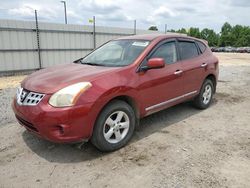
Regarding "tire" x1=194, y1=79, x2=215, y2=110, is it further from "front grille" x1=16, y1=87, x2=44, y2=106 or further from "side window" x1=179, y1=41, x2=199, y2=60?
"front grille" x1=16, y1=87, x2=44, y2=106

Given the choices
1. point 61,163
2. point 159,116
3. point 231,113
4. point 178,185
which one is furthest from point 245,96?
point 61,163

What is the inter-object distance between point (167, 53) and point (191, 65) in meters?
0.72

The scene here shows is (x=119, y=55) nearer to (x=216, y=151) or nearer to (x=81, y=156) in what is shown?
(x=81, y=156)

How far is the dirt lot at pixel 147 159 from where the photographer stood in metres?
3.01

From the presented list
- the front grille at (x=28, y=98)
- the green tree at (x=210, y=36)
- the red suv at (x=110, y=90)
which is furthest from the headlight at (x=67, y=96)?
the green tree at (x=210, y=36)

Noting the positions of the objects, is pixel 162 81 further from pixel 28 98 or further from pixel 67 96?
pixel 28 98

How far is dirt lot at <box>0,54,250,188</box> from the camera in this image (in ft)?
9.87

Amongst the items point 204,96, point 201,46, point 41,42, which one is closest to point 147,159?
point 204,96

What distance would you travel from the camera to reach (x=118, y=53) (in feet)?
14.7

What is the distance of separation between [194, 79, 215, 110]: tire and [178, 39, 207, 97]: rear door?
234 mm

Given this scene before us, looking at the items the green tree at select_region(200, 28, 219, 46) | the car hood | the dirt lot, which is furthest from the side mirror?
the green tree at select_region(200, 28, 219, 46)

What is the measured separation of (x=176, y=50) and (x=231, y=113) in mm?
2006

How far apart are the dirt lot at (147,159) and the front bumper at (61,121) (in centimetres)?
42

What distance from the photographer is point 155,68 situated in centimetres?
410
